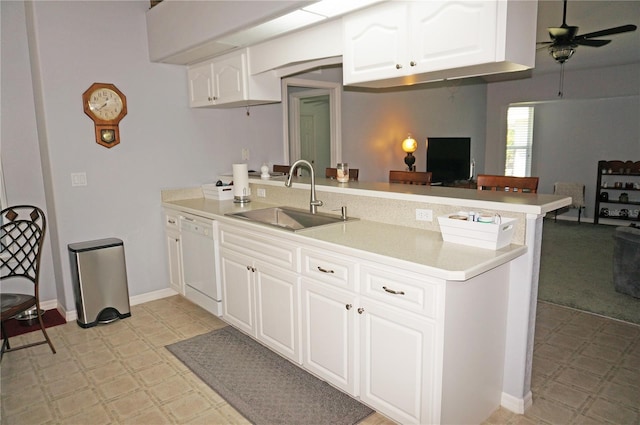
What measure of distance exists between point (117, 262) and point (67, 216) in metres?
0.55

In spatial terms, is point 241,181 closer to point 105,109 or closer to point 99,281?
point 105,109

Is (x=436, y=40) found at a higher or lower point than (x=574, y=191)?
higher


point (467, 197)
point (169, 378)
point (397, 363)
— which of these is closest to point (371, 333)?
point (397, 363)

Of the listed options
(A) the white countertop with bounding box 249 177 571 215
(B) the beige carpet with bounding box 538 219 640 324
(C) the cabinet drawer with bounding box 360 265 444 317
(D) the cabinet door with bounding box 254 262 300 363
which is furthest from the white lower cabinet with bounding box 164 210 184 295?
(B) the beige carpet with bounding box 538 219 640 324

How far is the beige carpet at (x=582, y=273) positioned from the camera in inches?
141

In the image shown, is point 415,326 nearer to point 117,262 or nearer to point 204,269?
point 204,269

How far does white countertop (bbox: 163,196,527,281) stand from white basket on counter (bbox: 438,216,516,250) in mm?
32

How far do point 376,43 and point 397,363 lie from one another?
5.42 ft

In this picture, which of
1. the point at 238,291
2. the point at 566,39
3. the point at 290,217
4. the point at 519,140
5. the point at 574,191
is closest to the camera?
the point at 238,291

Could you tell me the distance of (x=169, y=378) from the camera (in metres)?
2.59

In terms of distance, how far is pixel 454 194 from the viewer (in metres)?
2.45

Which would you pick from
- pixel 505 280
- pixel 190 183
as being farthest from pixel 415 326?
pixel 190 183

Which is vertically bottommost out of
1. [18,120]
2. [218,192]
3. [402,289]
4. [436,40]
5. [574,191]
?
[574,191]

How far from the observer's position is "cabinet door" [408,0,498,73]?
188 cm
